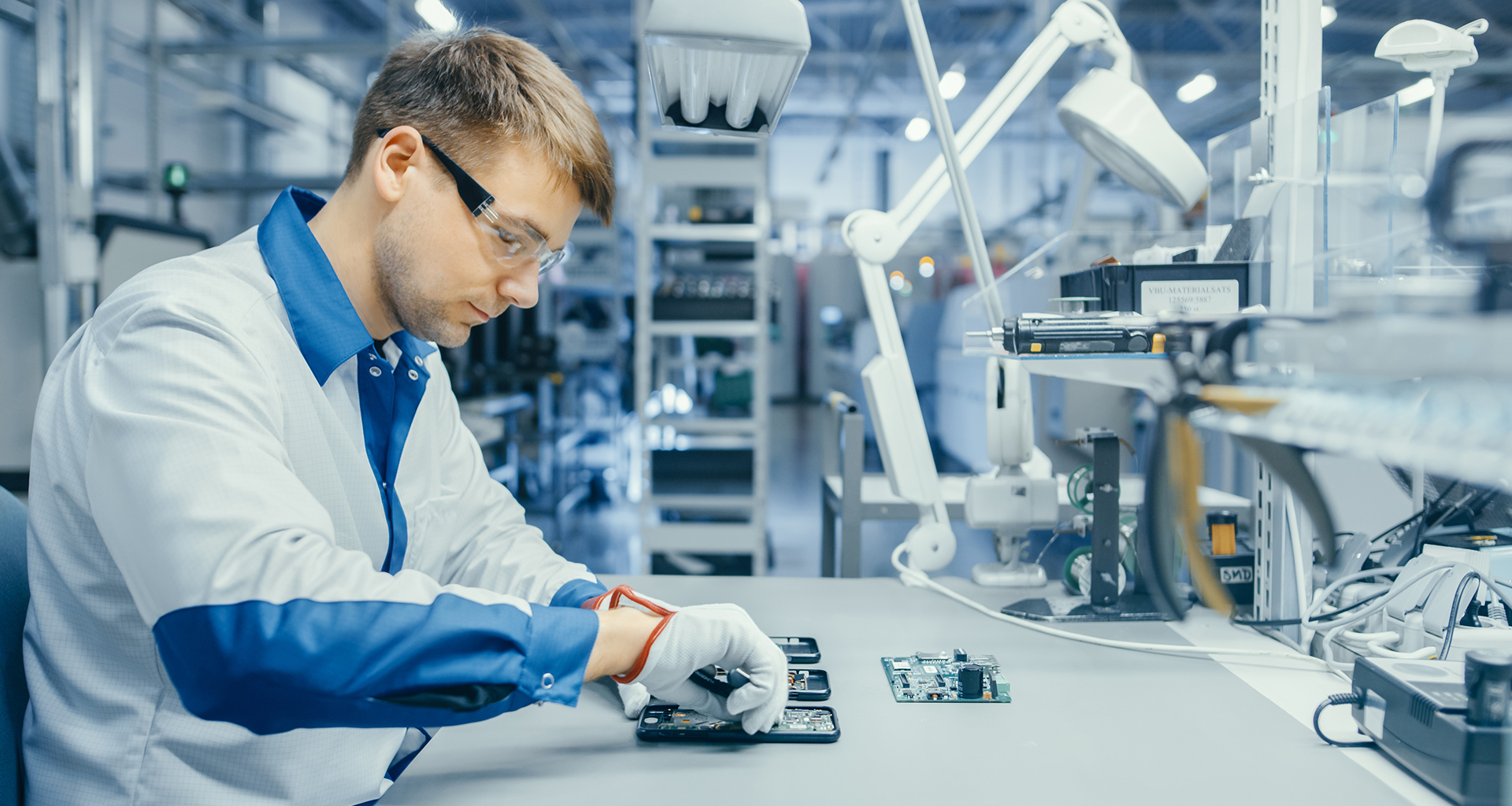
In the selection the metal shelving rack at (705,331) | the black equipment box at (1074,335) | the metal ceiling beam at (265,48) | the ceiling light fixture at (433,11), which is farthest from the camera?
the metal ceiling beam at (265,48)

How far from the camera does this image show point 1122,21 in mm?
6574

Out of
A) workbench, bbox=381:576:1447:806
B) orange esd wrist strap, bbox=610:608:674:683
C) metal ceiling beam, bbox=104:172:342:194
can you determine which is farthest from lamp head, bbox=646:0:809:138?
metal ceiling beam, bbox=104:172:342:194

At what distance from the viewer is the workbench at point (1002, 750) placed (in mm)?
732

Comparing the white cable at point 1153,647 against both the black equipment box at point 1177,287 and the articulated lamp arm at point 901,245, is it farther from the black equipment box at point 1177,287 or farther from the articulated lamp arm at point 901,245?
the black equipment box at point 1177,287

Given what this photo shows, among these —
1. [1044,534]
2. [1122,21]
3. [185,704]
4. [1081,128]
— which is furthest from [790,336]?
[185,704]

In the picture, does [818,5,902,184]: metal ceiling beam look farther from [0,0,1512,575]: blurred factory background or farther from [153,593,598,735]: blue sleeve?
[153,593,598,735]: blue sleeve

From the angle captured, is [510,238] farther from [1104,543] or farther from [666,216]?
[666,216]

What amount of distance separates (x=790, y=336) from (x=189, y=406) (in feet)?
31.3

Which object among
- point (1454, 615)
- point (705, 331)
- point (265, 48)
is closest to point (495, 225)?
point (1454, 615)

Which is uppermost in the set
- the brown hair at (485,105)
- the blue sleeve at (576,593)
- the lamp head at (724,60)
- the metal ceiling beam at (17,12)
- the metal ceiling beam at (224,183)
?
the metal ceiling beam at (17,12)

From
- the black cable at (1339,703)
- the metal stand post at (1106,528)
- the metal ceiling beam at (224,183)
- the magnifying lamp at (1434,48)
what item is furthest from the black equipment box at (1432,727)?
the metal ceiling beam at (224,183)

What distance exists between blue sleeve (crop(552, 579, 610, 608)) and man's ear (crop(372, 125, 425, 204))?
490 millimetres

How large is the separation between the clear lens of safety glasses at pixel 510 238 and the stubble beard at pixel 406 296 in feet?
0.26

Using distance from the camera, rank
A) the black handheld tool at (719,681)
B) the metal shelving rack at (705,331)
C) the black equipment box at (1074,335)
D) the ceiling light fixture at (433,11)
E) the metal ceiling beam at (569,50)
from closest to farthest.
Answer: the black handheld tool at (719,681)
the black equipment box at (1074,335)
the metal shelving rack at (705,331)
the ceiling light fixture at (433,11)
the metal ceiling beam at (569,50)
